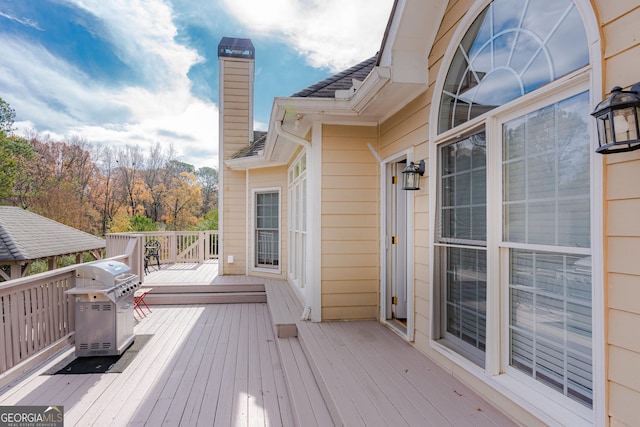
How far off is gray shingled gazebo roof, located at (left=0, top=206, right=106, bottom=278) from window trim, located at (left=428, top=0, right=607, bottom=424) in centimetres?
863

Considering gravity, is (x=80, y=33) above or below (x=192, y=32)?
above

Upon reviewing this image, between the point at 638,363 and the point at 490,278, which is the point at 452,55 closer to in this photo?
the point at 490,278

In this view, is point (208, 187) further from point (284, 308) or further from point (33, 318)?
point (33, 318)

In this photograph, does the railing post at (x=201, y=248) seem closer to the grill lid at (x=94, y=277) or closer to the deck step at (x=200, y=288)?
the deck step at (x=200, y=288)

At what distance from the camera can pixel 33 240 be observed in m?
8.10

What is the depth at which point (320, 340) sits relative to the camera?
3.42m

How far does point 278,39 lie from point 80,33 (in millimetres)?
10066

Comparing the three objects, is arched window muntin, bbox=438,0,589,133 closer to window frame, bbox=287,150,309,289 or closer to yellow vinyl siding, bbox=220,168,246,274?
window frame, bbox=287,150,309,289

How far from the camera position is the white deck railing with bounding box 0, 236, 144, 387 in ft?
10.1

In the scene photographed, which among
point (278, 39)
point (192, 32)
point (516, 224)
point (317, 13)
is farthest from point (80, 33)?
point (516, 224)

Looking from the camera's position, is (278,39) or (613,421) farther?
(278,39)

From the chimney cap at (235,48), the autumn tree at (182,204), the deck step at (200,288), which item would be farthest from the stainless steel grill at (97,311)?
the autumn tree at (182,204)

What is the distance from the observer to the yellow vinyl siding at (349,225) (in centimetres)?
405

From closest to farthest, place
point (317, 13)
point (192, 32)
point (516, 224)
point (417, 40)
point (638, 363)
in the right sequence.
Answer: point (638, 363), point (516, 224), point (417, 40), point (317, 13), point (192, 32)
